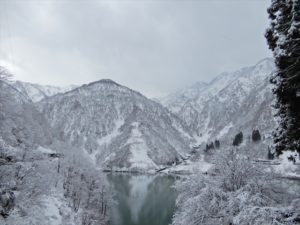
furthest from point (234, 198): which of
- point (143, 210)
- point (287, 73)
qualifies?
point (143, 210)

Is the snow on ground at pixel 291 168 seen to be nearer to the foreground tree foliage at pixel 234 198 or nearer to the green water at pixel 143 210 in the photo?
the foreground tree foliage at pixel 234 198

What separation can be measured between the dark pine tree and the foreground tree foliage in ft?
10.3

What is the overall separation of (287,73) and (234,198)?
8.00 metres

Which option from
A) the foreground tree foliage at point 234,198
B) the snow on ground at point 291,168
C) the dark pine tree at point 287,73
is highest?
the dark pine tree at point 287,73

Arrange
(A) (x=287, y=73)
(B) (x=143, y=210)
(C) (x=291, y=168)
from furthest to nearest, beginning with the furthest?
(B) (x=143, y=210)
(C) (x=291, y=168)
(A) (x=287, y=73)

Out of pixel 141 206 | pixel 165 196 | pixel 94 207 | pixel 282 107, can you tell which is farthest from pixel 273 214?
pixel 165 196

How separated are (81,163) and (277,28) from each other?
7442 cm

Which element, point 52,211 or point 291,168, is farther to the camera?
point 291,168

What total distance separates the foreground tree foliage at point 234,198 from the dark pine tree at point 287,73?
3135 millimetres

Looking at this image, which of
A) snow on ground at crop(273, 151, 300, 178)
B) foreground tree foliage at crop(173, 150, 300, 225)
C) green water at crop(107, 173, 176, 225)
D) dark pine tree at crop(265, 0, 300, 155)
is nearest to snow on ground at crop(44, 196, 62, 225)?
foreground tree foliage at crop(173, 150, 300, 225)

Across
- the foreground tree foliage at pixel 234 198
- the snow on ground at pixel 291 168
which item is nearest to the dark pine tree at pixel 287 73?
the snow on ground at pixel 291 168

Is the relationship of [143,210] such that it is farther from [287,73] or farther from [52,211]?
[287,73]

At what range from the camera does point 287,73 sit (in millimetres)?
11180

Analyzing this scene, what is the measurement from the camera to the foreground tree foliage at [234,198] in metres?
11.0
